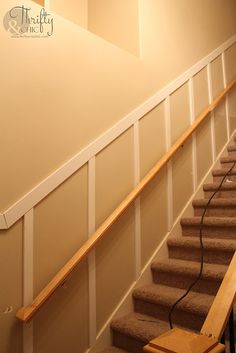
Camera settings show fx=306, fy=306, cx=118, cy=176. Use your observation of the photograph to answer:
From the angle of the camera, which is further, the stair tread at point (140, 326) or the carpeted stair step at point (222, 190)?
the carpeted stair step at point (222, 190)

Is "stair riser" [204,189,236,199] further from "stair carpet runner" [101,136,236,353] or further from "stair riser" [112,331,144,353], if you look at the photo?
"stair riser" [112,331,144,353]

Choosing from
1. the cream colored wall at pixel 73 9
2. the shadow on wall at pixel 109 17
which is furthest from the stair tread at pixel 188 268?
the cream colored wall at pixel 73 9

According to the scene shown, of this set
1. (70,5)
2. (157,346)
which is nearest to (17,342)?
(157,346)

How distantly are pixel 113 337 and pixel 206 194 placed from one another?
170cm

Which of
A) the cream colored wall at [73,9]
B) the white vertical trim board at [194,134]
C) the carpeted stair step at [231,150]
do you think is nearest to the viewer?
the cream colored wall at [73,9]

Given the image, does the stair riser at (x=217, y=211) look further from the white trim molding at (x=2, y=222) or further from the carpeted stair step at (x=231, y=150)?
the white trim molding at (x=2, y=222)

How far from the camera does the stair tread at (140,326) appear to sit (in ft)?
6.33

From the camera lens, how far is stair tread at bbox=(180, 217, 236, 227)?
2525mm

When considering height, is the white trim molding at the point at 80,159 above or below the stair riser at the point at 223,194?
above

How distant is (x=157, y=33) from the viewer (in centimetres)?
284

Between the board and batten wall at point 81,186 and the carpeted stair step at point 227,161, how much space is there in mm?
747

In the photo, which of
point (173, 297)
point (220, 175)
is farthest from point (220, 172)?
point (173, 297)

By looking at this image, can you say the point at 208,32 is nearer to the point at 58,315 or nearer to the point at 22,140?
the point at 22,140

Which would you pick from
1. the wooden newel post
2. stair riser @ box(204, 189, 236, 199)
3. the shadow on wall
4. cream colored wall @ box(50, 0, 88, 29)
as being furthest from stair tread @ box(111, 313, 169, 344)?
cream colored wall @ box(50, 0, 88, 29)
